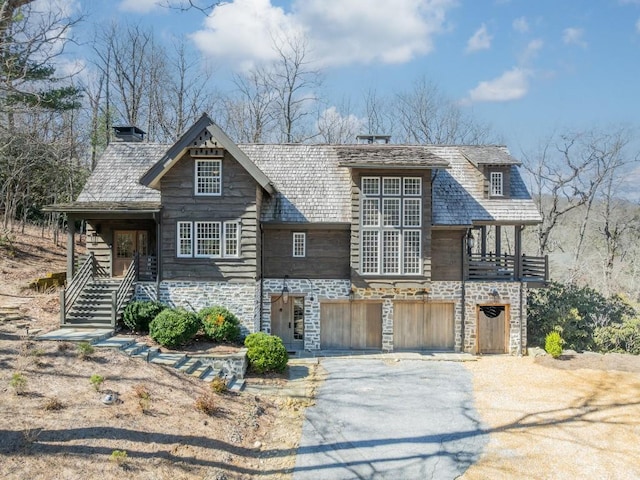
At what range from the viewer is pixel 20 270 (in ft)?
74.3

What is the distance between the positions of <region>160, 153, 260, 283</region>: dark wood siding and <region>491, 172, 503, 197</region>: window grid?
10.1 metres

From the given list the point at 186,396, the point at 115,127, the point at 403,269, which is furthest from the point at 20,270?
the point at 403,269

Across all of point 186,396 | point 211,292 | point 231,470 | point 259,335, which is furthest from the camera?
point 211,292

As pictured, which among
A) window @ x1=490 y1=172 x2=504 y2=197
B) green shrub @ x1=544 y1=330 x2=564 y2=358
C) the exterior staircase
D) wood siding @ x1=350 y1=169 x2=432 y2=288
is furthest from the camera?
window @ x1=490 y1=172 x2=504 y2=197

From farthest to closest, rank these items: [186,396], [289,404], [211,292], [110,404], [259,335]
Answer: [211,292] < [259,335] < [289,404] < [186,396] < [110,404]

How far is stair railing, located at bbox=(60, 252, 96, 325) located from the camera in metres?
15.7

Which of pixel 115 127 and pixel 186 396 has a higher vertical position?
pixel 115 127

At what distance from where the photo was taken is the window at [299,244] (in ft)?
63.8

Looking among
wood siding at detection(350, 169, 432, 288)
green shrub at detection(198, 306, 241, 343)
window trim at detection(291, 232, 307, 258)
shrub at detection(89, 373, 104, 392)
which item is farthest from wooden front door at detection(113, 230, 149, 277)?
shrub at detection(89, 373, 104, 392)

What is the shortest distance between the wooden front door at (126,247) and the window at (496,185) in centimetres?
1461

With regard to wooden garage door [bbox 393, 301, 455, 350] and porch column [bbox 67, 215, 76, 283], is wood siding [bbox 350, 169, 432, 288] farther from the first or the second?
porch column [bbox 67, 215, 76, 283]

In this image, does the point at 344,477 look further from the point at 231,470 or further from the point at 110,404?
the point at 110,404

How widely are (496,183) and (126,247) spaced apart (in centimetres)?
1574

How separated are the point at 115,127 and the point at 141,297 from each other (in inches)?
343
